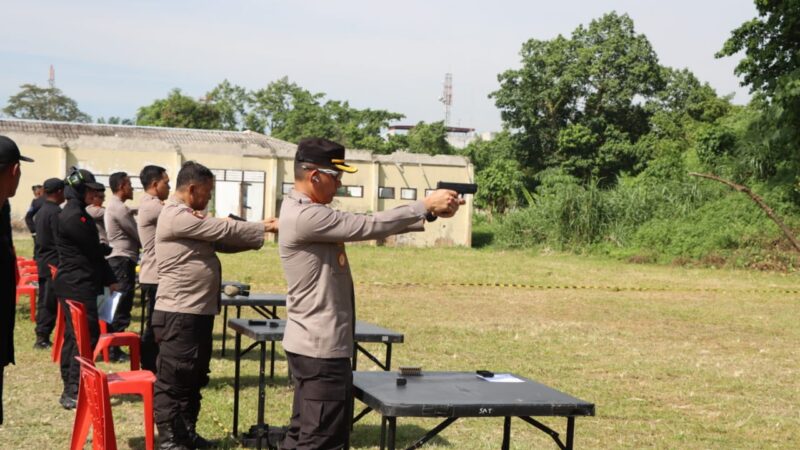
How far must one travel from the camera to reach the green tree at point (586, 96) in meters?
40.4

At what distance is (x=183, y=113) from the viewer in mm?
51281

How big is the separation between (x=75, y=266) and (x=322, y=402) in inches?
149

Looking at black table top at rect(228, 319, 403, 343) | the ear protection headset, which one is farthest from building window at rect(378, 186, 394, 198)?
black table top at rect(228, 319, 403, 343)

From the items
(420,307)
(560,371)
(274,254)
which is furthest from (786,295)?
(274,254)

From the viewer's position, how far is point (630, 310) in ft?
48.1

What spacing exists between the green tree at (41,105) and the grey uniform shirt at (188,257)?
62319mm

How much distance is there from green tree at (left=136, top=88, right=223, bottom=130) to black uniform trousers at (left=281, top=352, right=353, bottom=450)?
158 ft

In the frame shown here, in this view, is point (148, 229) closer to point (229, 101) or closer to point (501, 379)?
point (501, 379)

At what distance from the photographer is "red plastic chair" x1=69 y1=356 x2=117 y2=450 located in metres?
4.53

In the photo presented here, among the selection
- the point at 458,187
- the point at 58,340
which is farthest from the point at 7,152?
the point at 58,340

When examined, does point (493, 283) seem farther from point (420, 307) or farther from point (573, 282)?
point (420, 307)

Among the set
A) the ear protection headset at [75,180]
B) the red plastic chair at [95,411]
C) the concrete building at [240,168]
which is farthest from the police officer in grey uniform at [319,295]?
the concrete building at [240,168]

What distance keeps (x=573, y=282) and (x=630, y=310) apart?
16.4 feet

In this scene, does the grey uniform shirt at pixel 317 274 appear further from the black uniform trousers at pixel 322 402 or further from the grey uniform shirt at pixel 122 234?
the grey uniform shirt at pixel 122 234
